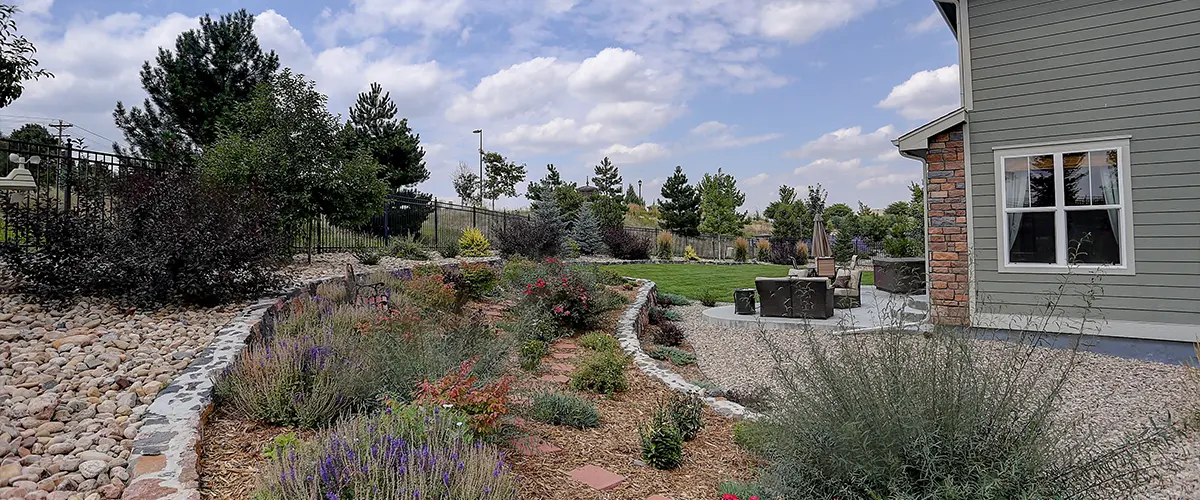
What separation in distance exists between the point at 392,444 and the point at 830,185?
30.2 m

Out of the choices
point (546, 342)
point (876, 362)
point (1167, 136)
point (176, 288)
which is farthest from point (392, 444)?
point (1167, 136)

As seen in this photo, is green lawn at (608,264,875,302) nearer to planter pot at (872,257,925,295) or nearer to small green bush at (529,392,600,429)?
planter pot at (872,257,925,295)

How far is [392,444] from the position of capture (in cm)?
201

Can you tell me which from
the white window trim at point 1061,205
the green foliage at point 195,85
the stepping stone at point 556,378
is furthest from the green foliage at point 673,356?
the green foliage at point 195,85

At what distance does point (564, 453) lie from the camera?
9.52 ft

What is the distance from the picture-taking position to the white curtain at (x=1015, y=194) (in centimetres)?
607

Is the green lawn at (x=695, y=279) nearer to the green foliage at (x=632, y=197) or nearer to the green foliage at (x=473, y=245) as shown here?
the green foliage at (x=473, y=245)

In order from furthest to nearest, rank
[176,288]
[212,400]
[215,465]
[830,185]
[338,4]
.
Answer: [830,185], [338,4], [176,288], [212,400], [215,465]

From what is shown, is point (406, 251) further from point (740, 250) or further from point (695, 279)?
point (740, 250)

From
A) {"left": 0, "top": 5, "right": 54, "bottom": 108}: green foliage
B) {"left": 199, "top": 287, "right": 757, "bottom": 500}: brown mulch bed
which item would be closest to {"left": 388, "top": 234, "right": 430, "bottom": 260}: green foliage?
{"left": 0, "top": 5, "right": 54, "bottom": 108}: green foliage

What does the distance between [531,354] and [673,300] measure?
17.4 feet

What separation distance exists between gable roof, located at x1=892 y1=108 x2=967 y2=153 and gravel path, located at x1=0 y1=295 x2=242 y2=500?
716cm

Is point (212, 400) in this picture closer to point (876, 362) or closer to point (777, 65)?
point (876, 362)

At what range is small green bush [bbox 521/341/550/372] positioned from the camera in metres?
4.55
